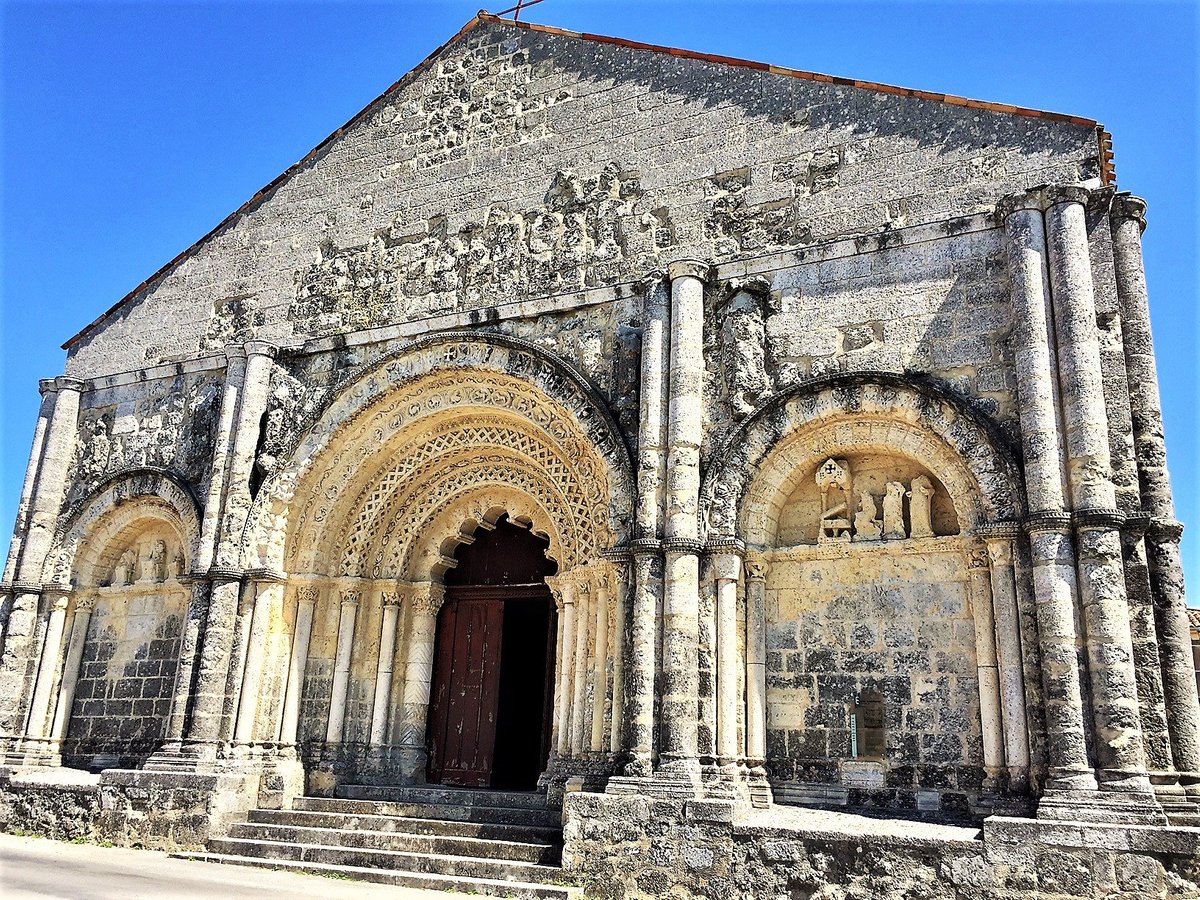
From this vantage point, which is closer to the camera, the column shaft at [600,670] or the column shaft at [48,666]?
the column shaft at [600,670]

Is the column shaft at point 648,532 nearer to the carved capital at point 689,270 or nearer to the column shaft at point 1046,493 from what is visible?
the carved capital at point 689,270

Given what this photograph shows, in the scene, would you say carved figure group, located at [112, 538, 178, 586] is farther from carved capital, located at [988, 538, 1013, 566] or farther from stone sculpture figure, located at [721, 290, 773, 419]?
carved capital, located at [988, 538, 1013, 566]

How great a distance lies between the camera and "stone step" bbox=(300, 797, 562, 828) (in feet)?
27.9

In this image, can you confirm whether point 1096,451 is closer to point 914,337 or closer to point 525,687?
point 914,337

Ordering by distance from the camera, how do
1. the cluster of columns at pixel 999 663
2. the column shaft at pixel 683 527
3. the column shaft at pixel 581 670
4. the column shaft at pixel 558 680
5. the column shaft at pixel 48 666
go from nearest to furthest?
the cluster of columns at pixel 999 663
the column shaft at pixel 683 527
the column shaft at pixel 581 670
the column shaft at pixel 558 680
the column shaft at pixel 48 666

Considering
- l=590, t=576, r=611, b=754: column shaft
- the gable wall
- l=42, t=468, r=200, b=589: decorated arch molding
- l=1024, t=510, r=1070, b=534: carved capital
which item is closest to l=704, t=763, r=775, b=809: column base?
l=590, t=576, r=611, b=754: column shaft

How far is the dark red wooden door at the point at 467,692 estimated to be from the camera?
10328mm

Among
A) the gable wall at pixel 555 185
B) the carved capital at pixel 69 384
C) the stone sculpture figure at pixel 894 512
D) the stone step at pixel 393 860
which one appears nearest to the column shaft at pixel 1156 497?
the gable wall at pixel 555 185

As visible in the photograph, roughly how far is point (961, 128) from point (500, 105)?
16.2 feet

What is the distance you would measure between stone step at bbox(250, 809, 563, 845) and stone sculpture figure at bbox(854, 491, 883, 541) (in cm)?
345

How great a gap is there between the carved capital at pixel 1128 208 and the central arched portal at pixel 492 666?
599 cm

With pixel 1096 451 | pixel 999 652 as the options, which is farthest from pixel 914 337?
pixel 999 652

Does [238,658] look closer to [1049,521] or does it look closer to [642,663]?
[642,663]

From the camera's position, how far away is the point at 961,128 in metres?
8.54
